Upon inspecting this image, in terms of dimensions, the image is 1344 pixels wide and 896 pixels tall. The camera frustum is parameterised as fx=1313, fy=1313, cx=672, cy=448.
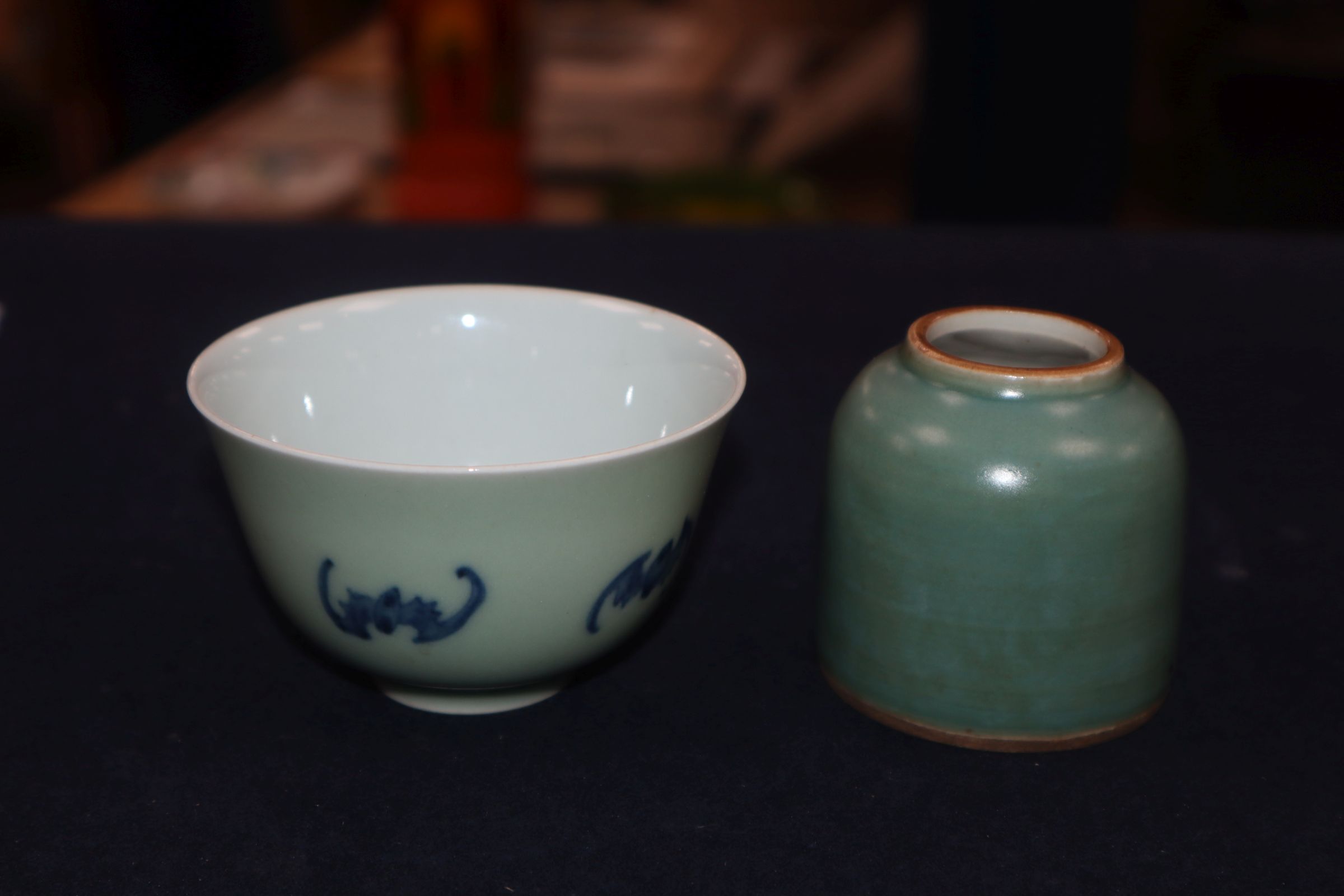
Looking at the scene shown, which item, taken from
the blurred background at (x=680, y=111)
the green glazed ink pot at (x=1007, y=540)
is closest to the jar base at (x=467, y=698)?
the green glazed ink pot at (x=1007, y=540)

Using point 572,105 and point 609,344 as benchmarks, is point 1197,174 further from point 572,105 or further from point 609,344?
point 609,344

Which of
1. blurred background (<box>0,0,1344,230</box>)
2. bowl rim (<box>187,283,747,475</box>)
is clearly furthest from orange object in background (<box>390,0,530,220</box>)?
bowl rim (<box>187,283,747,475</box>)

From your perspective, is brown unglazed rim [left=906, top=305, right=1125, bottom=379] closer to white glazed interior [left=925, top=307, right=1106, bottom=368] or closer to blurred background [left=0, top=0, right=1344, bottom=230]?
white glazed interior [left=925, top=307, right=1106, bottom=368]

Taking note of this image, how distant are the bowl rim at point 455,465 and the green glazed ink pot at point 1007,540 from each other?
54 millimetres

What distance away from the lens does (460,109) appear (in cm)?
129

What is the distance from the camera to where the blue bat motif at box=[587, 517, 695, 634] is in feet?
1.42

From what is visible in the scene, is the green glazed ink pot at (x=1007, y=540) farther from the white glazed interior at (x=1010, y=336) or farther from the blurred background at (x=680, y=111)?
the blurred background at (x=680, y=111)

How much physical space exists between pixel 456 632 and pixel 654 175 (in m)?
1.41

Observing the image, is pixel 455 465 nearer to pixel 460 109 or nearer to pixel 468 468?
pixel 468 468

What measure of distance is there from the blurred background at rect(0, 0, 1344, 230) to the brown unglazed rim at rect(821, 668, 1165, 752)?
928 mm

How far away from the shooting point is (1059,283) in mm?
799

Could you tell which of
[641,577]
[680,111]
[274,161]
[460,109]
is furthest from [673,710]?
[680,111]

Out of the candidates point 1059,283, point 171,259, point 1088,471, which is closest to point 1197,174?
point 1059,283

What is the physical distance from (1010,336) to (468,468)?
8.0 inches
